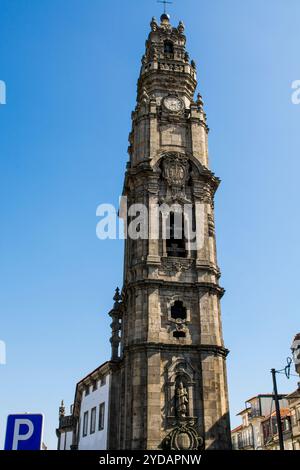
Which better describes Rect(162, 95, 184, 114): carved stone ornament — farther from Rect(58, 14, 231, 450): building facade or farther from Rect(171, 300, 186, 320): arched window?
Rect(171, 300, 186, 320): arched window

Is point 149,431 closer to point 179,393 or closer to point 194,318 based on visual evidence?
point 179,393

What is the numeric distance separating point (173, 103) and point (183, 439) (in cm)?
2716

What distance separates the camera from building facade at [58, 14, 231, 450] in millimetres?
Result: 32531

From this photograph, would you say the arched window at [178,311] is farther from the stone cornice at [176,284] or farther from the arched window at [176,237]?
the arched window at [176,237]

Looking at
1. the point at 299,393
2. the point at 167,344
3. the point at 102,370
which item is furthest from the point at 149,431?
the point at 299,393

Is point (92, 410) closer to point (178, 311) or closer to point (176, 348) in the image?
point (176, 348)

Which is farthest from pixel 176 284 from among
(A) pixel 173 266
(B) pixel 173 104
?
(B) pixel 173 104

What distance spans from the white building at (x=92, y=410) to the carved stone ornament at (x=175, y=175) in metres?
13.9

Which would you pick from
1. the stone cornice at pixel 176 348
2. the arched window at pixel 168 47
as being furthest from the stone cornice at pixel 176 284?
the arched window at pixel 168 47

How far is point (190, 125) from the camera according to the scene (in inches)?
1709

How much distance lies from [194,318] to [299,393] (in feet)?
66.5

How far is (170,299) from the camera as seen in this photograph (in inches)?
1423

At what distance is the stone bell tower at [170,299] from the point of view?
32.5m

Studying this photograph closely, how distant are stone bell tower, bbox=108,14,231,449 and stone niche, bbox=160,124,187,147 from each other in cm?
9
